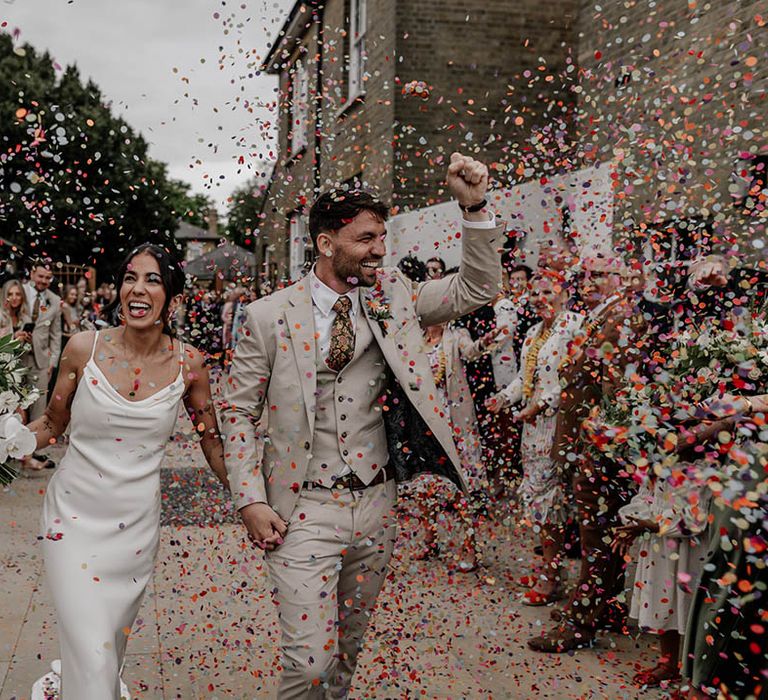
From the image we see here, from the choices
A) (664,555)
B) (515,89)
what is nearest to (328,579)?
(664,555)

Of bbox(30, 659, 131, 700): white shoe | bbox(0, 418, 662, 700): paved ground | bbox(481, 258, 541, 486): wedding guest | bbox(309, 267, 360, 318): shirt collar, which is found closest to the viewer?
bbox(309, 267, 360, 318): shirt collar

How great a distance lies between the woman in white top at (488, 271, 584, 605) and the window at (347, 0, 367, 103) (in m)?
8.29

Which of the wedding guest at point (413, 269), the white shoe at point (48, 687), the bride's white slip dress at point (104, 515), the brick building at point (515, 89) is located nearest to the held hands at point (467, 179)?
the bride's white slip dress at point (104, 515)

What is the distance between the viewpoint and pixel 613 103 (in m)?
8.82

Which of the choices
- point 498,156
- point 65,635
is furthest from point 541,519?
point 498,156

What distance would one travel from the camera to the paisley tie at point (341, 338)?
347 centimetres

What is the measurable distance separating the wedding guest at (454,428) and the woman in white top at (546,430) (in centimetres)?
60

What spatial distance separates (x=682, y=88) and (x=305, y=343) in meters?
5.40

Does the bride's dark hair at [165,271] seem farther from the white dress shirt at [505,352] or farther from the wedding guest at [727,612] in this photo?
the white dress shirt at [505,352]

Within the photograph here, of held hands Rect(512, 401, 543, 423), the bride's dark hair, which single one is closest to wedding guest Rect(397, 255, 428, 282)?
held hands Rect(512, 401, 543, 423)

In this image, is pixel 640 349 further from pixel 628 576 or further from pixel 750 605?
pixel 628 576

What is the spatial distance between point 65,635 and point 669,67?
23.1 feet

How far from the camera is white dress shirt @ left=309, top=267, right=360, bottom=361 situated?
3527mm

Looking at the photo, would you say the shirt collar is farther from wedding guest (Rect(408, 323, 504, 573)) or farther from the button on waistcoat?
wedding guest (Rect(408, 323, 504, 573))
